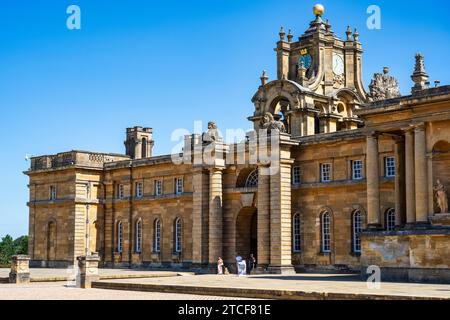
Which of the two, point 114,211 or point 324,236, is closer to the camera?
point 324,236

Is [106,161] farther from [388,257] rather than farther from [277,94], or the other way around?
[388,257]

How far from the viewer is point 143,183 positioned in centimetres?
5494

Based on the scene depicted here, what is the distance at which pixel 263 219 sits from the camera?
4359 cm

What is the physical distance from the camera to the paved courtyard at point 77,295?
2764 centimetres

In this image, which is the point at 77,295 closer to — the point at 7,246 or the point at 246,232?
the point at 246,232

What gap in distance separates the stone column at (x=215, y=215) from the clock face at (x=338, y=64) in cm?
1353

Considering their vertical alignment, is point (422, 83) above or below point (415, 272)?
above

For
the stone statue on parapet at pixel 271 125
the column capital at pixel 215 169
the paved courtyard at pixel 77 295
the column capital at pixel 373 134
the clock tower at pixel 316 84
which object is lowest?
the paved courtyard at pixel 77 295

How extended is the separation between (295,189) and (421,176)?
451 inches

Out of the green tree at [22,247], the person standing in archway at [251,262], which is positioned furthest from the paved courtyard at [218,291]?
the green tree at [22,247]

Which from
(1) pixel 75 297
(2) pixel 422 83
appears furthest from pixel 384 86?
(1) pixel 75 297

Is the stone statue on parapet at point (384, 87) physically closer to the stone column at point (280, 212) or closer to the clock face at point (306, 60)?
the stone column at point (280, 212)

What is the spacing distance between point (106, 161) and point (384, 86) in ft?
82.8
